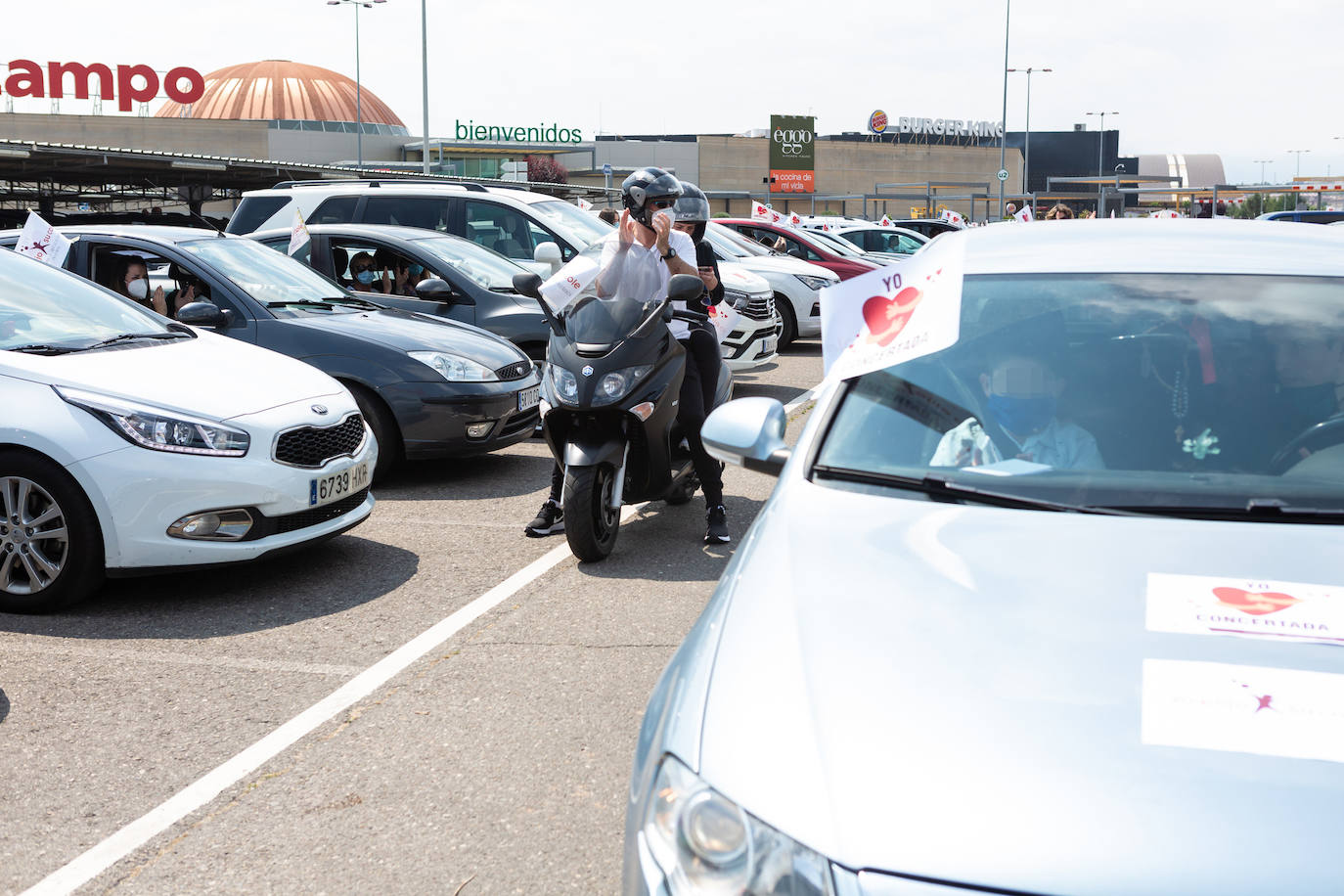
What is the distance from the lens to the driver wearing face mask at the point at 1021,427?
285 centimetres

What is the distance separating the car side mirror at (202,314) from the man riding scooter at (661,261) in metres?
2.25

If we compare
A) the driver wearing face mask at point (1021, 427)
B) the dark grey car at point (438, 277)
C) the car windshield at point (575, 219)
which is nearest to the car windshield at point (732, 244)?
the car windshield at point (575, 219)

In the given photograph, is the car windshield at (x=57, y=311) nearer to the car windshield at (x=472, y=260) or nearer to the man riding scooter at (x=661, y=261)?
the man riding scooter at (x=661, y=261)

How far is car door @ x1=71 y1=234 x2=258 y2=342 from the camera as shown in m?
7.95

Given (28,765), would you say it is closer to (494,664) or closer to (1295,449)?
(494,664)

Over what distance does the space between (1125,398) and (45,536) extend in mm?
4266

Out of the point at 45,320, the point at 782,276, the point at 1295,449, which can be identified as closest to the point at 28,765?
the point at 45,320

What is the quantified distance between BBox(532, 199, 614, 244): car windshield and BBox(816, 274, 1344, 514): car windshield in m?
9.10

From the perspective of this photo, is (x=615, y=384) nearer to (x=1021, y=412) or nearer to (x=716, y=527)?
(x=716, y=527)

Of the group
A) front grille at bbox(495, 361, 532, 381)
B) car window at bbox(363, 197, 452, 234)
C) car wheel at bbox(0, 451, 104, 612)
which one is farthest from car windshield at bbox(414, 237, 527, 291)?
car wheel at bbox(0, 451, 104, 612)

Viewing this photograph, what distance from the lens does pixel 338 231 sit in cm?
1010

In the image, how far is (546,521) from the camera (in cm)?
679

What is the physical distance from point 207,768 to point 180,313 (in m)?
4.15

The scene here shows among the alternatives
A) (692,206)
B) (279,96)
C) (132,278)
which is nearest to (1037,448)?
(692,206)
